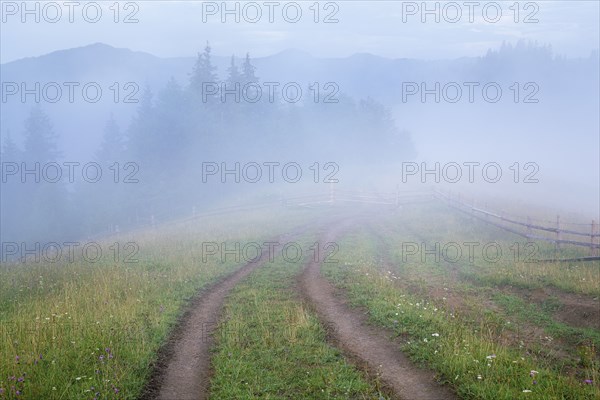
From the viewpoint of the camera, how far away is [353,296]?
1404 cm

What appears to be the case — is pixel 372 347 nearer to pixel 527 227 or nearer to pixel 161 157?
pixel 527 227

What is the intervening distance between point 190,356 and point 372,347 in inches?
167

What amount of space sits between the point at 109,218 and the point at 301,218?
94.4ft

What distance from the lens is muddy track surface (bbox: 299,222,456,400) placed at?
8.17 m

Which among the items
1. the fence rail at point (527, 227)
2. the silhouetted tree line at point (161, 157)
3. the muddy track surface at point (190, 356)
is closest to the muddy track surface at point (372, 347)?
the muddy track surface at point (190, 356)

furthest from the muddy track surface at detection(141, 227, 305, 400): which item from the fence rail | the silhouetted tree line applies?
the silhouetted tree line

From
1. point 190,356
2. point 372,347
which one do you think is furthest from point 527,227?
point 190,356

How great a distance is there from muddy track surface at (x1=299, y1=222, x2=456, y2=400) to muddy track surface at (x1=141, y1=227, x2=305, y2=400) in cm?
310

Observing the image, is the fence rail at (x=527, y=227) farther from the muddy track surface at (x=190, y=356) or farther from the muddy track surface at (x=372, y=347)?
the muddy track surface at (x=190, y=356)

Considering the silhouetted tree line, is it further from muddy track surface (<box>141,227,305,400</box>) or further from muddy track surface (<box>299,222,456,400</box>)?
muddy track surface (<box>299,222,456,400</box>)

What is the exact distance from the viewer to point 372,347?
10.2 metres

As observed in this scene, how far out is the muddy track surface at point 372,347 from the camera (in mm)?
8172

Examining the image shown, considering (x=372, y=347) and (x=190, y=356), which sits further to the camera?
(x=372, y=347)

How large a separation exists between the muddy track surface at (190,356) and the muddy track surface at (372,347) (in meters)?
3.10
